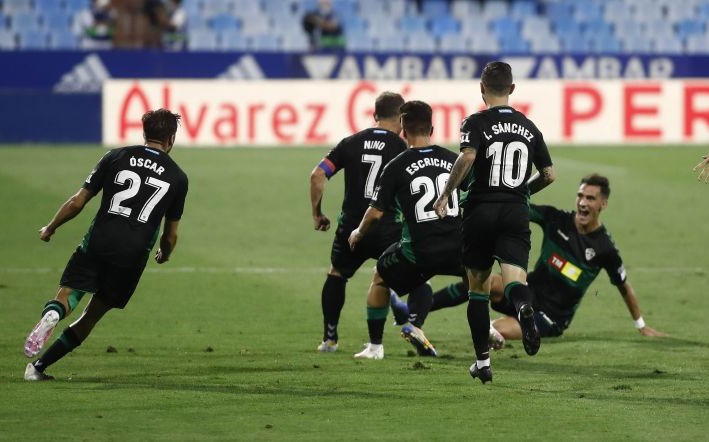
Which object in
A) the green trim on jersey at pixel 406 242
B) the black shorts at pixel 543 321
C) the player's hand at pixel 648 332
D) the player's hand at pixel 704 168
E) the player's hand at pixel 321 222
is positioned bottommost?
the player's hand at pixel 648 332

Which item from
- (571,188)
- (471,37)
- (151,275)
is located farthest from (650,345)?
(471,37)

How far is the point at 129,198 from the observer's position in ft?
26.6

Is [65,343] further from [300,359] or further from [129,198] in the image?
[300,359]

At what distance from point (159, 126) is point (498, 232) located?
6.78 feet

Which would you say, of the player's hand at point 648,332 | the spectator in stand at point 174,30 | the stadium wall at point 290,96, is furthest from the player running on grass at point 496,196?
the spectator in stand at point 174,30

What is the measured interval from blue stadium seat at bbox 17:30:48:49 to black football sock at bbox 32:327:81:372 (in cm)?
2274

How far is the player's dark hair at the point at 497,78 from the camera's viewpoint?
7.94m

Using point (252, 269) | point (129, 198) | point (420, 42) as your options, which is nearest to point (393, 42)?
point (420, 42)

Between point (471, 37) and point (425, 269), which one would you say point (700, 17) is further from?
point (425, 269)

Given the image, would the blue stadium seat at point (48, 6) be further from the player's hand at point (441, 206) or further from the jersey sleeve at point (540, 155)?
the player's hand at point (441, 206)

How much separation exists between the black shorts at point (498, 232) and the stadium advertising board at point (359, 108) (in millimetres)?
17176

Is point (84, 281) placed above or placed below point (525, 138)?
below

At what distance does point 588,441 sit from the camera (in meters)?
6.46

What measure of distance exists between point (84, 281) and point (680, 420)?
342 cm
